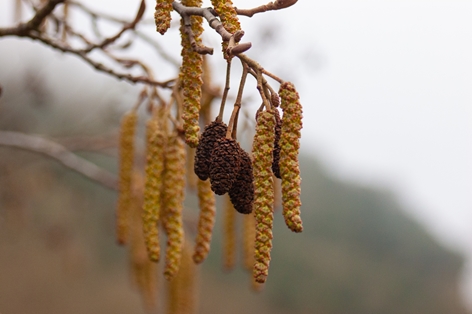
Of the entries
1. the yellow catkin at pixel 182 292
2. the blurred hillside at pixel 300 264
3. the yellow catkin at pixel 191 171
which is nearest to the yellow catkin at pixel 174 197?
the yellow catkin at pixel 191 171

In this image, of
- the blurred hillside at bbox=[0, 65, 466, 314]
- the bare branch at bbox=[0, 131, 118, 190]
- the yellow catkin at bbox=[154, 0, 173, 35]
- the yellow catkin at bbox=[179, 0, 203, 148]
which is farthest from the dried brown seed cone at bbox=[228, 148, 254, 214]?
the blurred hillside at bbox=[0, 65, 466, 314]

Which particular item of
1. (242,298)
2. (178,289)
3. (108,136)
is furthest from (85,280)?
(178,289)

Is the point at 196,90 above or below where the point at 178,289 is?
above

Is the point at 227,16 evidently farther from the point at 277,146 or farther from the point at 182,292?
the point at 182,292

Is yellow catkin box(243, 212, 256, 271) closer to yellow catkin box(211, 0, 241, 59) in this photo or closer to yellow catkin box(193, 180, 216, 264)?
yellow catkin box(193, 180, 216, 264)

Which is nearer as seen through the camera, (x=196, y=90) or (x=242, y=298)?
(x=196, y=90)

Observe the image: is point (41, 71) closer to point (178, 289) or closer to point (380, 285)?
point (178, 289)
